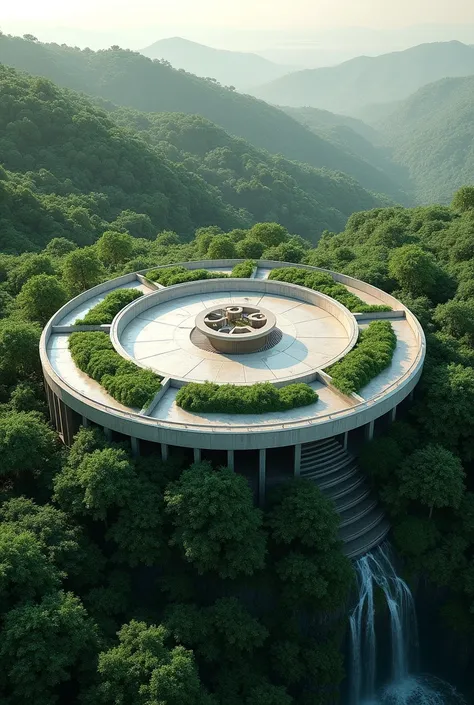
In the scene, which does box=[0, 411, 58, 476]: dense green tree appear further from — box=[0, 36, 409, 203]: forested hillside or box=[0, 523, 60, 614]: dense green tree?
box=[0, 36, 409, 203]: forested hillside

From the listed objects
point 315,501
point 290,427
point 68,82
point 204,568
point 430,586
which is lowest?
point 430,586

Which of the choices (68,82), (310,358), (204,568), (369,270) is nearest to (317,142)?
(68,82)

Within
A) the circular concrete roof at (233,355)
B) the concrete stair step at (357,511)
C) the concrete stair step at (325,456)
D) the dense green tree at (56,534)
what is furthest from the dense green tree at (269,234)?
the dense green tree at (56,534)

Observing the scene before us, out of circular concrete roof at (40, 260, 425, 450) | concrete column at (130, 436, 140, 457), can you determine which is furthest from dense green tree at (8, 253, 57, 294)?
concrete column at (130, 436, 140, 457)

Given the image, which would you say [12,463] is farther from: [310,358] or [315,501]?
[310,358]

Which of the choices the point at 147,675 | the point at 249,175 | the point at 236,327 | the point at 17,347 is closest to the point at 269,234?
the point at 236,327

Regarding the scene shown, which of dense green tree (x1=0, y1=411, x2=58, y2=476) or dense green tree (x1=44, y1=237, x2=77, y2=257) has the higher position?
dense green tree (x1=44, y1=237, x2=77, y2=257)
